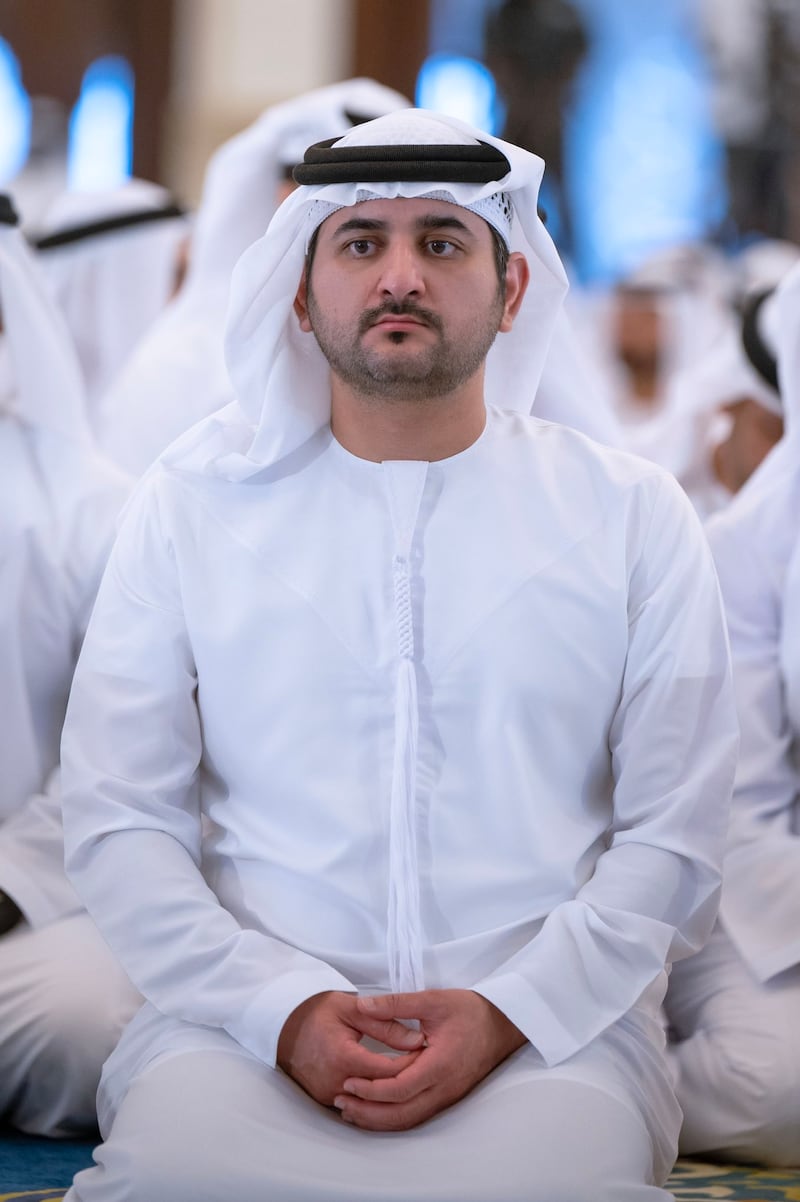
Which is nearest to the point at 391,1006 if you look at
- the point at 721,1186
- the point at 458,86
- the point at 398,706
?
the point at 398,706

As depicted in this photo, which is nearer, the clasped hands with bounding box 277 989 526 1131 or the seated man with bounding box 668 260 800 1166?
the clasped hands with bounding box 277 989 526 1131

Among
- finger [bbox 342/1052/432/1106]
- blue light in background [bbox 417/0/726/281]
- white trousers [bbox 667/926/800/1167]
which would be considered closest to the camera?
finger [bbox 342/1052/432/1106]

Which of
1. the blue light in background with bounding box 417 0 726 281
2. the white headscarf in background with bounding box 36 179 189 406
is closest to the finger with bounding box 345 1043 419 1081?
the white headscarf in background with bounding box 36 179 189 406

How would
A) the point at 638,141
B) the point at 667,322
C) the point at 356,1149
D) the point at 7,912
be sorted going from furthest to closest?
the point at 638,141 → the point at 667,322 → the point at 7,912 → the point at 356,1149

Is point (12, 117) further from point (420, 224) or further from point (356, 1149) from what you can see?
point (356, 1149)

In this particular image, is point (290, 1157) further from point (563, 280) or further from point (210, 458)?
point (563, 280)

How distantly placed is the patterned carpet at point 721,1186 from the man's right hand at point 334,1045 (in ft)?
1.48

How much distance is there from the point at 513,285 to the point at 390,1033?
1.21m

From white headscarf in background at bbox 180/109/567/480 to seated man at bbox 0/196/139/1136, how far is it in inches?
29.6

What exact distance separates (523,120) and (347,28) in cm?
148

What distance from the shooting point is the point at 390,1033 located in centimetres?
232

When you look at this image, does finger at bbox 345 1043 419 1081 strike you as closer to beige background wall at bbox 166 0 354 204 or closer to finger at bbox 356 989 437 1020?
finger at bbox 356 989 437 1020

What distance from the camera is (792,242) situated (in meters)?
12.1

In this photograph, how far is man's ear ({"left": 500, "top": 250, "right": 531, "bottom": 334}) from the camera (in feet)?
8.85
